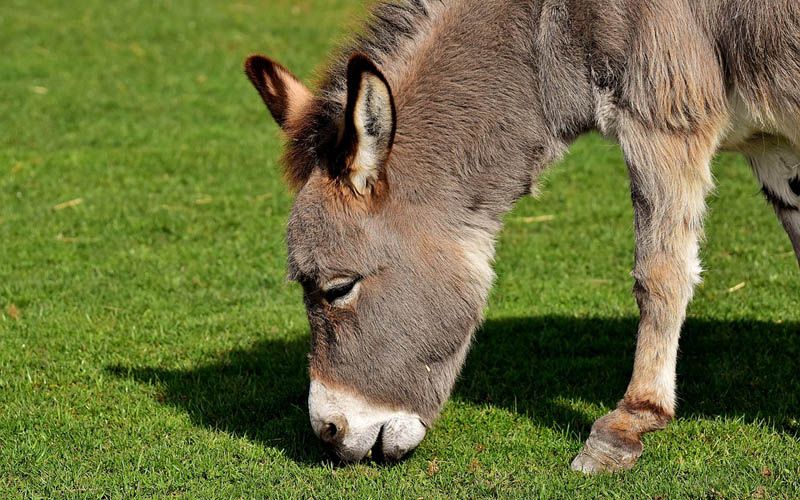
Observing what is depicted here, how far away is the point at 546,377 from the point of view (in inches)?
242

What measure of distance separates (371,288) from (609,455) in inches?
52.5

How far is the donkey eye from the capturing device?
15.3 ft

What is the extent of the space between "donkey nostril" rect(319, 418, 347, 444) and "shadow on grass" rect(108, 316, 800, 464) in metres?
0.40

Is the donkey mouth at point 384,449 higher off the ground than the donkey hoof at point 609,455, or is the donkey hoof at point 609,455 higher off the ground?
the donkey hoof at point 609,455

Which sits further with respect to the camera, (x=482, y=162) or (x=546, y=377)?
(x=546, y=377)

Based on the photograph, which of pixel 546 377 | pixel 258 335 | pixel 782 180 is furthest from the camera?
pixel 258 335

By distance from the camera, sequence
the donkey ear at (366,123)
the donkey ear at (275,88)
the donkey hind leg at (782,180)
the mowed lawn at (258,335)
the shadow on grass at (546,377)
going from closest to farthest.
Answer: the donkey ear at (366,123), the mowed lawn at (258,335), the donkey ear at (275,88), the donkey hind leg at (782,180), the shadow on grass at (546,377)

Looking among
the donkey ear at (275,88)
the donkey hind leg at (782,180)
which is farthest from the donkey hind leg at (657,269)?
the donkey ear at (275,88)

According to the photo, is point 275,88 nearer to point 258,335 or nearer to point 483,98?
point 483,98

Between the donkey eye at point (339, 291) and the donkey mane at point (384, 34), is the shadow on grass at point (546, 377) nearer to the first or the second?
the donkey eye at point (339, 291)

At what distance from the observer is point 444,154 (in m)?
4.75

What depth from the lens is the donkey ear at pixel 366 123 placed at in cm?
423

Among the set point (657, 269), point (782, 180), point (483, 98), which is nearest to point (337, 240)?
point (483, 98)

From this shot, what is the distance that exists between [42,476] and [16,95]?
362 inches
